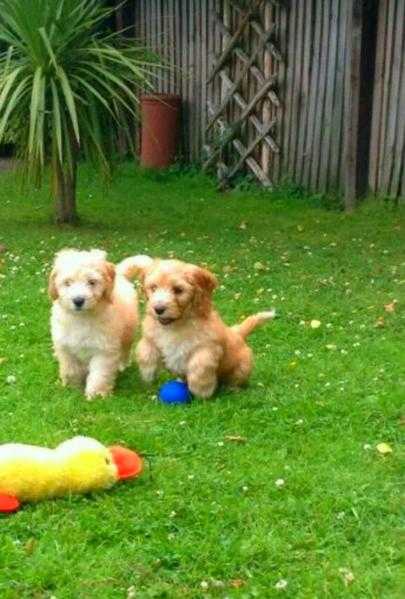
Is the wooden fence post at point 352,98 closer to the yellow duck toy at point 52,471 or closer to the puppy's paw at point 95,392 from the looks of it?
the puppy's paw at point 95,392

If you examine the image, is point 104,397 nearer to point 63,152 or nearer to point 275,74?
point 63,152

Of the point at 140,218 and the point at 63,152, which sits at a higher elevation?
the point at 63,152

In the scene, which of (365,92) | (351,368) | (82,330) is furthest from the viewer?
(365,92)

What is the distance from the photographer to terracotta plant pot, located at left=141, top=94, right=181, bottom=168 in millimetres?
15148

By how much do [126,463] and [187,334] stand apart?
1.14 m

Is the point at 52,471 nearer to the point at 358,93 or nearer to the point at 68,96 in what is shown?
the point at 68,96

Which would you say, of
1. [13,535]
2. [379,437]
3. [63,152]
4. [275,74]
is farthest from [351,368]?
[275,74]

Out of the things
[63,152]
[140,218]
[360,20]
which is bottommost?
[140,218]

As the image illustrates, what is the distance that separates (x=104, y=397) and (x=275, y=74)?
8.69 meters

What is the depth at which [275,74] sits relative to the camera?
13.2m

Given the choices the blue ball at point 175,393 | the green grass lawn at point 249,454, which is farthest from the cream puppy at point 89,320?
the blue ball at point 175,393

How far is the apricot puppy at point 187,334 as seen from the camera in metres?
5.30

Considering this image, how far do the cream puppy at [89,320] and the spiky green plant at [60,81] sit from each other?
177 inches

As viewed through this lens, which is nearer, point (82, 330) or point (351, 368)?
point (82, 330)
